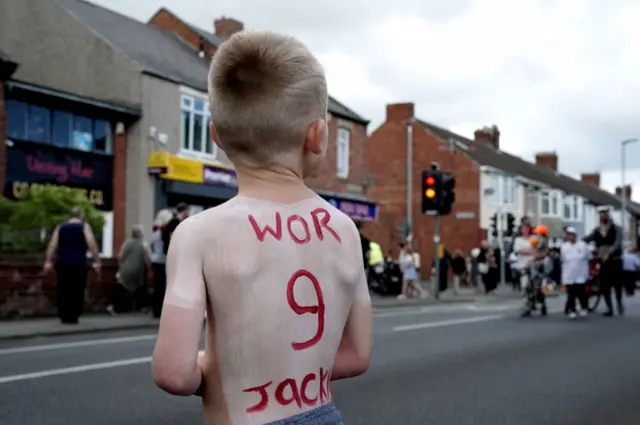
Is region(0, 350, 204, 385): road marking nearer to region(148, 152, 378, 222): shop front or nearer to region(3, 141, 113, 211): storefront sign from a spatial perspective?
region(3, 141, 113, 211): storefront sign

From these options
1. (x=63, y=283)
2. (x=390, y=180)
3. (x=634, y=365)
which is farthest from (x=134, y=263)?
(x=390, y=180)

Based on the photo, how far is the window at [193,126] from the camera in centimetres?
2873

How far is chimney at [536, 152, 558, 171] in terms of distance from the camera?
80.4 metres

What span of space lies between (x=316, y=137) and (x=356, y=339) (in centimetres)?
52

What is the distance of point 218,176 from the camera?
2989 centimetres

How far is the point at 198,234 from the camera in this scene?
6.98ft

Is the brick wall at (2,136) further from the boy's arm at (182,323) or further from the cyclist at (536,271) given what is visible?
the boy's arm at (182,323)

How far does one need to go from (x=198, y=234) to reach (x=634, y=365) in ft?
30.3

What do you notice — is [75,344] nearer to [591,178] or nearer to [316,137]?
[316,137]

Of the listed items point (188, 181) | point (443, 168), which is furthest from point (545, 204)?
point (188, 181)

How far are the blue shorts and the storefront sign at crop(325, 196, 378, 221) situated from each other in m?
33.7

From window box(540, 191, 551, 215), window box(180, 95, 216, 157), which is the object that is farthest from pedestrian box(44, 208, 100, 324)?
window box(540, 191, 551, 215)

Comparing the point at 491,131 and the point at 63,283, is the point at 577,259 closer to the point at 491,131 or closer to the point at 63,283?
the point at 63,283

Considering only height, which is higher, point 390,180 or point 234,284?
point 390,180
